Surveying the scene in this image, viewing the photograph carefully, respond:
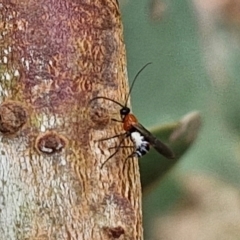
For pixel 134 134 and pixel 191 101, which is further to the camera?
pixel 191 101

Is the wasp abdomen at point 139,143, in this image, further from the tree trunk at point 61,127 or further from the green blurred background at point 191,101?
the green blurred background at point 191,101

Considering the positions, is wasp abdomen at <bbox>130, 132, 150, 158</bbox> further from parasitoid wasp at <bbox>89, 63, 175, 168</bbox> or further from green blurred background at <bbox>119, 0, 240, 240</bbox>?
green blurred background at <bbox>119, 0, 240, 240</bbox>

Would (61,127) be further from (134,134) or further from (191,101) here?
(191,101)

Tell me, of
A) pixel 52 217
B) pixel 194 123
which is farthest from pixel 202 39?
pixel 52 217

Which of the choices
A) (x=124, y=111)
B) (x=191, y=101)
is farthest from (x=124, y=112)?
(x=191, y=101)

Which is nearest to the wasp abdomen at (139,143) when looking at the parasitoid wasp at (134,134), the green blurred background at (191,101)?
the parasitoid wasp at (134,134)

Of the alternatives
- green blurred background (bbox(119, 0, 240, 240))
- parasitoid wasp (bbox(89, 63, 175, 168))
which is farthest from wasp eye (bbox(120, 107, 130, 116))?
green blurred background (bbox(119, 0, 240, 240))
